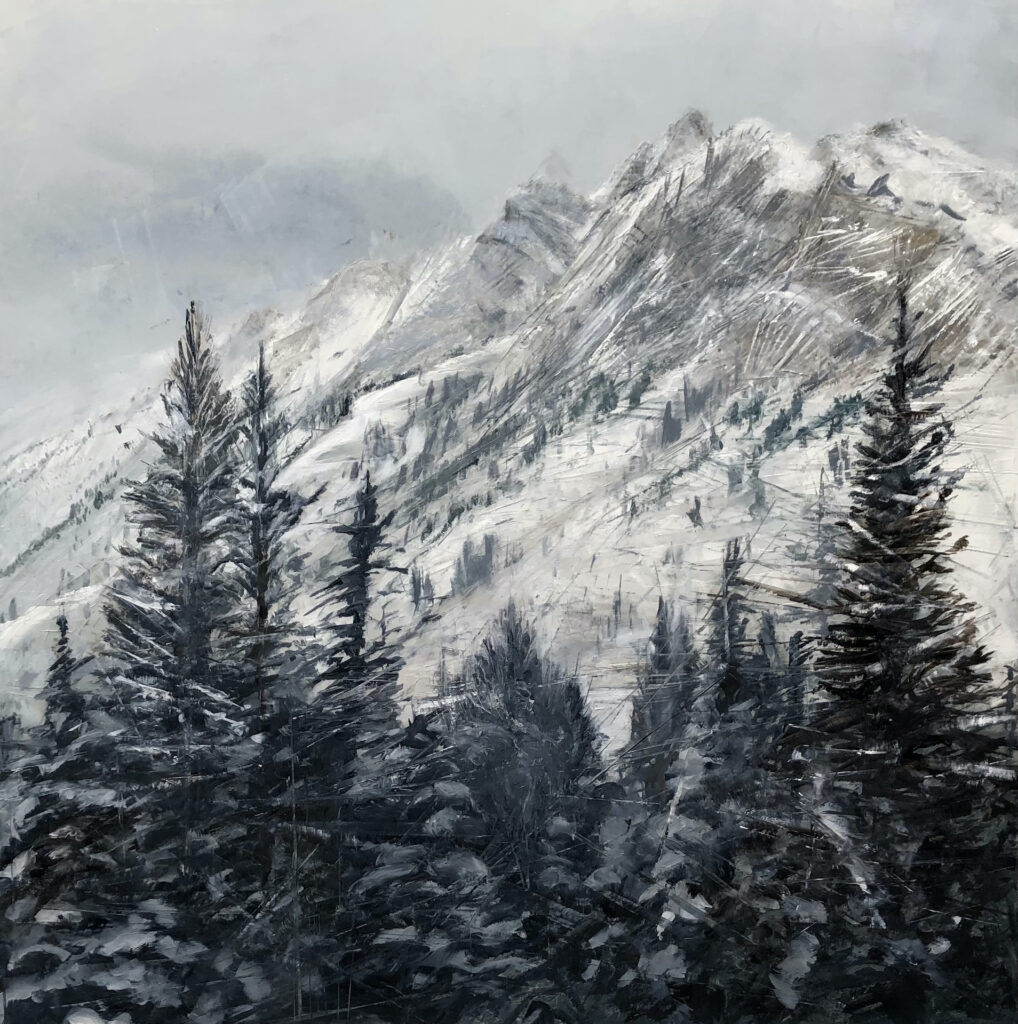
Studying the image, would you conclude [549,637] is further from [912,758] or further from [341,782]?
[912,758]

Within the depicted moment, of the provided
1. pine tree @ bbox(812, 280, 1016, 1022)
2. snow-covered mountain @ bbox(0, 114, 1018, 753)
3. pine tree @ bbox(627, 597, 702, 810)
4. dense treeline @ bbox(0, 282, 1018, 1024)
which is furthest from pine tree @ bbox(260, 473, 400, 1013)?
pine tree @ bbox(812, 280, 1016, 1022)

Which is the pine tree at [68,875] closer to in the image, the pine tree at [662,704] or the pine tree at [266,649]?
→ the pine tree at [266,649]

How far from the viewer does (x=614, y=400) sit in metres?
5.82

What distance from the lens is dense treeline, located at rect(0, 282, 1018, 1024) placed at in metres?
4.97

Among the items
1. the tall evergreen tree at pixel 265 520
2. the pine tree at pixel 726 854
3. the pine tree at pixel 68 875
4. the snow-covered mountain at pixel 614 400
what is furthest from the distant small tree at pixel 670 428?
the pine tree at pixel 68 875

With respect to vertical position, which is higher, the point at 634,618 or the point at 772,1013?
the point at 634,618

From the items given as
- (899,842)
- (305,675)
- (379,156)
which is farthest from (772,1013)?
(379,156)

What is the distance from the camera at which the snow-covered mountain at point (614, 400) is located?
542cm

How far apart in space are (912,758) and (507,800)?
2318 mm

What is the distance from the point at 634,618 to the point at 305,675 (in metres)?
1.95

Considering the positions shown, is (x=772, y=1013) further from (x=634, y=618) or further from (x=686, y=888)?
(x=634, y=618)

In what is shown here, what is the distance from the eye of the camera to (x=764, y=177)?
5.77 m

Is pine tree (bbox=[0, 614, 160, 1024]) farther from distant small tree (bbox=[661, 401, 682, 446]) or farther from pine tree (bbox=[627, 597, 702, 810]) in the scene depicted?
distant small tree (bbox=[661, 401, 682, 446])

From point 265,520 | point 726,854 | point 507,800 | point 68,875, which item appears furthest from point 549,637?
point 68,875
